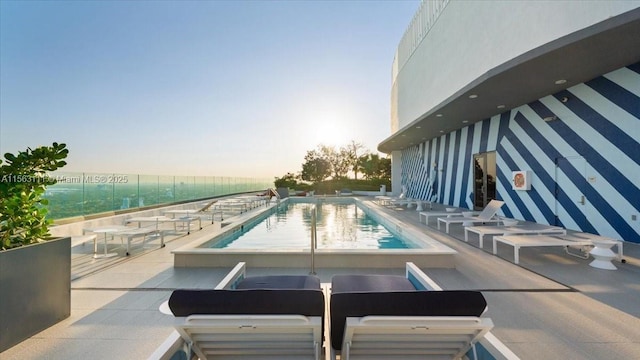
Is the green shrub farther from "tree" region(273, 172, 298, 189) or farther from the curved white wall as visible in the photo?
"tree" region(273, 172, 298, 189)

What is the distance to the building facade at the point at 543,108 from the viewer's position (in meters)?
5.34

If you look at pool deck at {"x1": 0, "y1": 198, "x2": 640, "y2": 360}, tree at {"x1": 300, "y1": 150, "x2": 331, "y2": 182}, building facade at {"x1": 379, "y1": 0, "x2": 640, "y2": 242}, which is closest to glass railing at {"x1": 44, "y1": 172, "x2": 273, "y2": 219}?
pool deck at {"x1": 0, "y1": 198, "x2": 640, "y2": 360}

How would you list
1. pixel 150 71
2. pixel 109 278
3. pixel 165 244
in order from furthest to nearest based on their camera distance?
pixel 150 71 < pixel 165 244 < pixel 109 278

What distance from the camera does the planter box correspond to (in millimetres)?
2146

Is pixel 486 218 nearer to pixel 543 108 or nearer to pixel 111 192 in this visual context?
pixel 543 108

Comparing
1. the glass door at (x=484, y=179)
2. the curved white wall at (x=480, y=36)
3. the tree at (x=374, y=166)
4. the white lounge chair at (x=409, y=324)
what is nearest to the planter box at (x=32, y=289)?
the white lounge chair at (x=409, y=324)

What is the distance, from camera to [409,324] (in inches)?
55.4

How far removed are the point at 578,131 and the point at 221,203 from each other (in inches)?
425

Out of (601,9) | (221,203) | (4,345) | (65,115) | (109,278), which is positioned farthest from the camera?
(65,115)

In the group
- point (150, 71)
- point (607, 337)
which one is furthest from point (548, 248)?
point (150, 71)

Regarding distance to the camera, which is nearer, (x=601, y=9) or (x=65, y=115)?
(x=601, y=9)

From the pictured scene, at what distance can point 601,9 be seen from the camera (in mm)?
5383

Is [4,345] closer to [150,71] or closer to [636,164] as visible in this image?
[636,164]

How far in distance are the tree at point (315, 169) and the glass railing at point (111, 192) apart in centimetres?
1632
